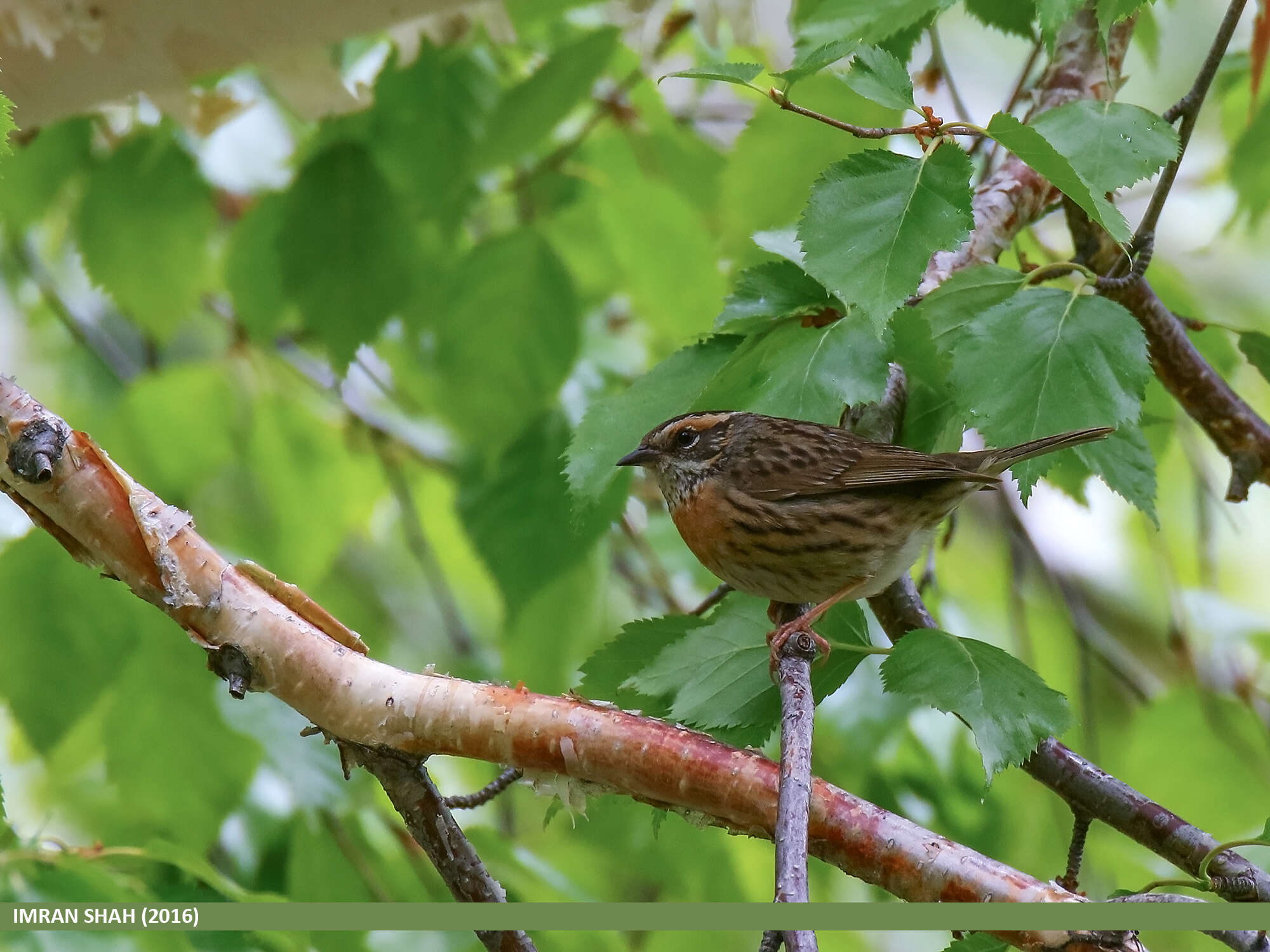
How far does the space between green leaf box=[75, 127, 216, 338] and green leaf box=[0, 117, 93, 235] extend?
0.30ft

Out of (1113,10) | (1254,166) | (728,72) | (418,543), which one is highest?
(1254,166)

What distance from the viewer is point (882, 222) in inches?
65.1

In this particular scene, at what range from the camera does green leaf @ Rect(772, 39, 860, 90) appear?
1.65 metres

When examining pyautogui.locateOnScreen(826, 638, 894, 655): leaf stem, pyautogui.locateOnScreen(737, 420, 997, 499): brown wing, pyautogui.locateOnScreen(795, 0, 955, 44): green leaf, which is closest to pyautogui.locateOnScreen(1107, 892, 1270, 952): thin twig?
pyautogui.locateOnScreen(826, 638, 894, 655): leaf stem

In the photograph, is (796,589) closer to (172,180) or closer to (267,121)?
(172,180)

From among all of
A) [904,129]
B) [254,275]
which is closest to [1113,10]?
[904,129]

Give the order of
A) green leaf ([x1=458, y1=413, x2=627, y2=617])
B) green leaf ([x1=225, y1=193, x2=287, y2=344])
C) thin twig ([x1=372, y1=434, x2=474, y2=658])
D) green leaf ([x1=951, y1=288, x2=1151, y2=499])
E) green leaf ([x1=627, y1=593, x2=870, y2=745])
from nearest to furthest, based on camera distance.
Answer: green leaf ([x1=951, y1=288, x2=1151, y2=499]) → green leaf ([x1=627, y1=593, x2=870, y2=745]) → green leaf ([x1=458, y1=413, x2=627, y2=617]) → green leaf ([x1=225, y1=193, x2=287, y2=344]) → thin twig ([x1=372, y1=434, x2=474, y2=658])

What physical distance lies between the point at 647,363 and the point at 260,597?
262 centimetres

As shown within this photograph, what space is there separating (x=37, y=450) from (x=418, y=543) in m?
2.61

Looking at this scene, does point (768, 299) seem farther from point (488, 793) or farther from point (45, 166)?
point (45, 166)

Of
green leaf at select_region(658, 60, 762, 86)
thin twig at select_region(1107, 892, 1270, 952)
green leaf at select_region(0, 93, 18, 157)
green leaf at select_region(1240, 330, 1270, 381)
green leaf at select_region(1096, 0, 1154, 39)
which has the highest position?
green leaf at select_region(1240, 330, 1270, 381)

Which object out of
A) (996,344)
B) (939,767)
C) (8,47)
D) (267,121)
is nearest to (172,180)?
(8,47)

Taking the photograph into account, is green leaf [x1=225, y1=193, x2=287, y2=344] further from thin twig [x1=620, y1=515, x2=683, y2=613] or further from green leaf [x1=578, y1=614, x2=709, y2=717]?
green leaf [x1=578, y1=614, x2=709, y2=717]

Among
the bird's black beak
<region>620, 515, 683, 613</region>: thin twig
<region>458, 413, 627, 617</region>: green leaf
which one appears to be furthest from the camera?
<region>620, 515, 683, 613</region>: thin twig
